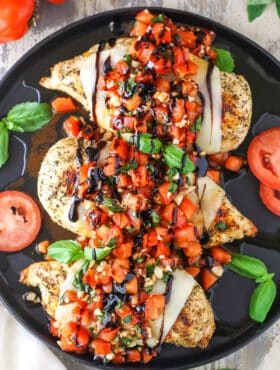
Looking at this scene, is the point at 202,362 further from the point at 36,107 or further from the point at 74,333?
the point at 36,107

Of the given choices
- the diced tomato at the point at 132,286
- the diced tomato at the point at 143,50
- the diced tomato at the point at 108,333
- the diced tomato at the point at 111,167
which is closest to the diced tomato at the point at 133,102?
the diced tomato at the point at 143,50

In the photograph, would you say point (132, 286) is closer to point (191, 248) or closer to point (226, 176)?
point (191, 248)

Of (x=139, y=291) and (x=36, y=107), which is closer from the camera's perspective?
(x=139, y=291)

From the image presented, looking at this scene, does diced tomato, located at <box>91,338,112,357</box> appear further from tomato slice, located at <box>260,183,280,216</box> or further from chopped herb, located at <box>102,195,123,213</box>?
tomato slice, located at <box>260,183,280,216</box>

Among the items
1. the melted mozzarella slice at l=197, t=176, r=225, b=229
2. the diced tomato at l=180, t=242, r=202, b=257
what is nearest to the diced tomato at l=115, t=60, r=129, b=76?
the melted mozzarella slice at l=197, t=176, r=225, b=229

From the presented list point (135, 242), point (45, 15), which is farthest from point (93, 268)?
point (45, 15)
